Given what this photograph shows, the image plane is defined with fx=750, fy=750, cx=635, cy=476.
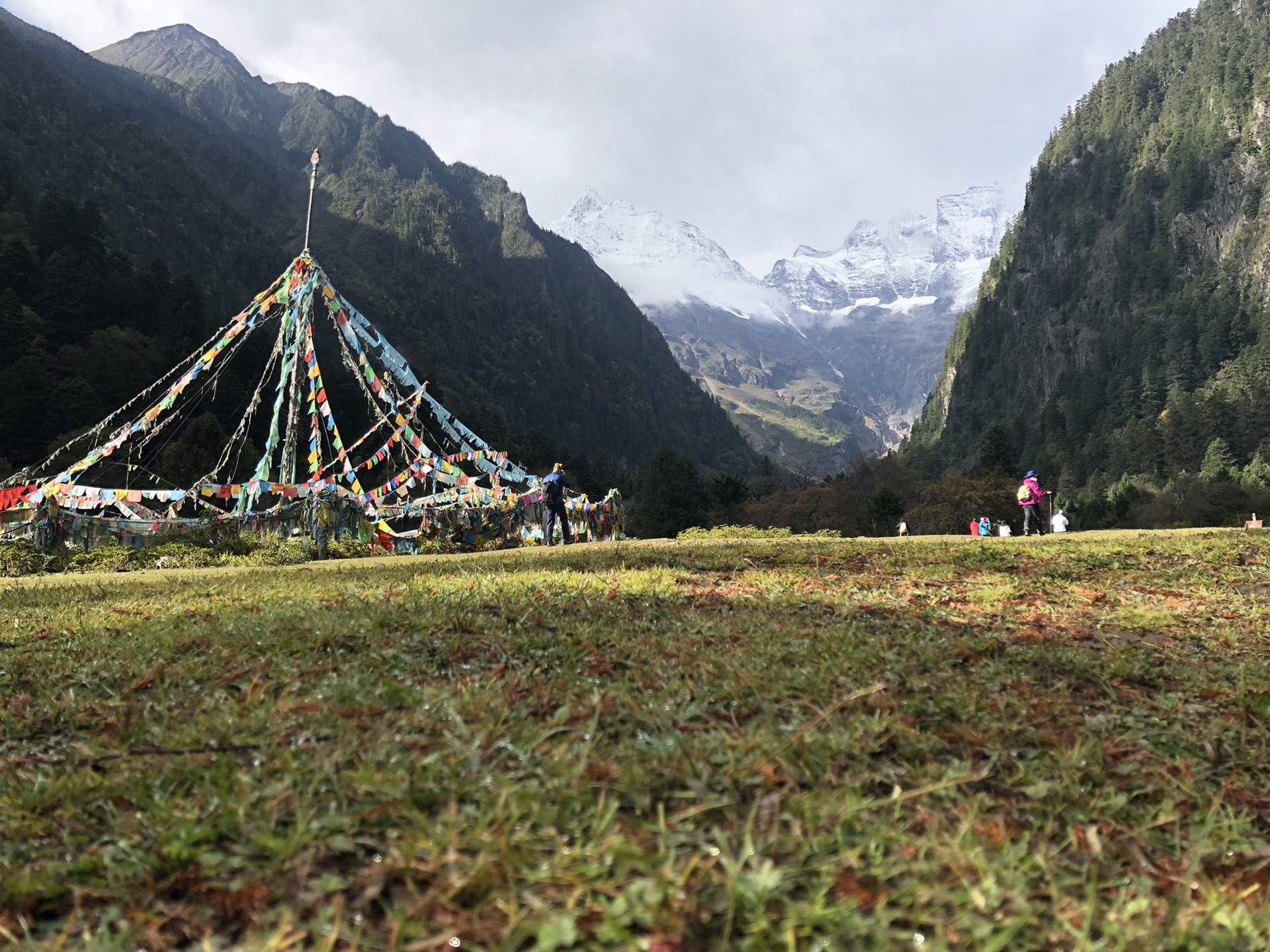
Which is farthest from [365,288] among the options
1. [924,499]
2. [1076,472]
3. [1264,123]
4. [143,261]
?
[1264,123]

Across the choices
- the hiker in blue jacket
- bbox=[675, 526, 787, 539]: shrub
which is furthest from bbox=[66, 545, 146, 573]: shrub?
bbox=[675, 526, 787, 539]: shrub

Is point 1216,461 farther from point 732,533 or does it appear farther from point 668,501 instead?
point 732,533

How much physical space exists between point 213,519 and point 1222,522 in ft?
257

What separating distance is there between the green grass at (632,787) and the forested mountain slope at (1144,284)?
92.8 m

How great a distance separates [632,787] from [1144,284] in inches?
7619

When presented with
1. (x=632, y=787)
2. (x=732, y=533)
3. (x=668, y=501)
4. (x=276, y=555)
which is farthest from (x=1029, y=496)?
(x=668, y=501)

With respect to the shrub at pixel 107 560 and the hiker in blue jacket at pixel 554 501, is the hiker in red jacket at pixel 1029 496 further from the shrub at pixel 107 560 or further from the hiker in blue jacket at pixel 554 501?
the shrub at pixel 107 560

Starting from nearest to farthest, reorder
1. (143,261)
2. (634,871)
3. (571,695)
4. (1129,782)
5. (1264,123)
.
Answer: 1. (634,871)
2. (1129,782)
3. (571,695)
4. (143,261)
5. (1264,123)

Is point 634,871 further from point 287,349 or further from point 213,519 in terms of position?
point 287,349

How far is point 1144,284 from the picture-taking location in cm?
15812

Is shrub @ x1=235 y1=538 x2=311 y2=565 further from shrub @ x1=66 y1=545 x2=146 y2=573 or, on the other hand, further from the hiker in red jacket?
the hiker in red jacket

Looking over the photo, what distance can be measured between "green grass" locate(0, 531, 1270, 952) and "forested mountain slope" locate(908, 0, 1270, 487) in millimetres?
92756

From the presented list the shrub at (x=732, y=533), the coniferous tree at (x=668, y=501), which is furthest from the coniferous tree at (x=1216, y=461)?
the shrub at (x=732, y=533)

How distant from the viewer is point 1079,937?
1.92m
